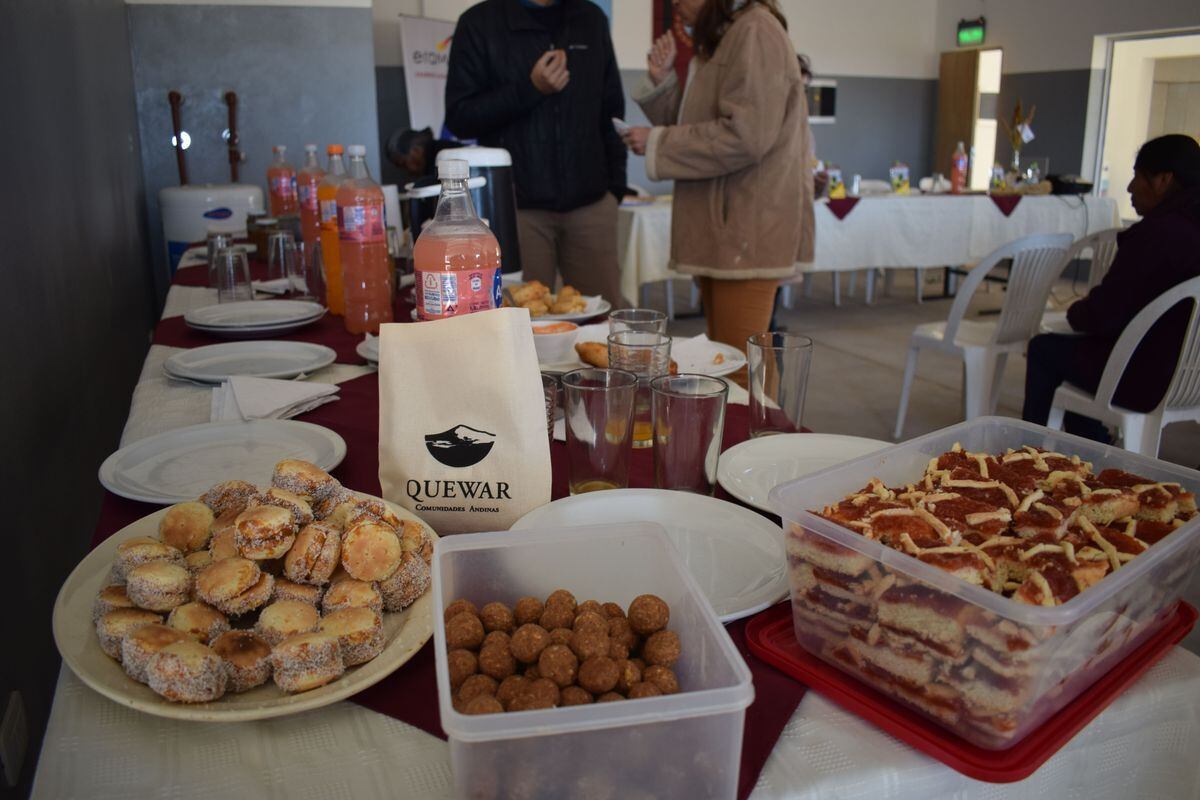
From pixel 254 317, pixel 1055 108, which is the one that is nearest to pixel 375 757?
pixel 254 317

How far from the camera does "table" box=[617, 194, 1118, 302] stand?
555 centimetres

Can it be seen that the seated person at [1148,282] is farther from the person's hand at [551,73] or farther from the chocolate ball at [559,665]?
the chocolate ball at [559,665]

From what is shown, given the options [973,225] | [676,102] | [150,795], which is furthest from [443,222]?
[973,225]

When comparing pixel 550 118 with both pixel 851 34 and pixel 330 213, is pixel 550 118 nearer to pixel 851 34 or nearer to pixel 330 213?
pixel 330 213

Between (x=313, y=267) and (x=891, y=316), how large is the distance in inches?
197

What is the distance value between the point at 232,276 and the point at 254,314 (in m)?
0.28

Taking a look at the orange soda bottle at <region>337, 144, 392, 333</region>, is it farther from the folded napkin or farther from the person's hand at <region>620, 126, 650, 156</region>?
the person's hand at <region>620, 126, 650, 156</region>

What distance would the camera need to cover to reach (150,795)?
1.89ft

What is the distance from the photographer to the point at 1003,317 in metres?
3.20

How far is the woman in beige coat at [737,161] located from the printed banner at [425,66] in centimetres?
472

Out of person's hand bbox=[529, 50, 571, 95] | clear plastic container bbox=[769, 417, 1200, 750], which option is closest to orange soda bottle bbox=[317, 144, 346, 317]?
person's hand bbox=[529, 50, 571, 95]

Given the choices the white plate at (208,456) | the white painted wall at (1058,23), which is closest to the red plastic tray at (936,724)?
the white plate at (208,456)

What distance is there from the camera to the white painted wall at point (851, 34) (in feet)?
26.8

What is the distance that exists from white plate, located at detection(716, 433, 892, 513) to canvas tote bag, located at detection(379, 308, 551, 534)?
0.81ft
